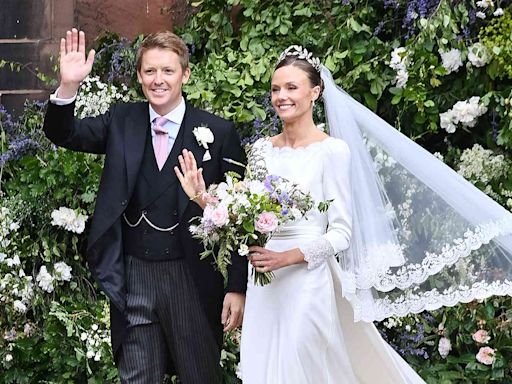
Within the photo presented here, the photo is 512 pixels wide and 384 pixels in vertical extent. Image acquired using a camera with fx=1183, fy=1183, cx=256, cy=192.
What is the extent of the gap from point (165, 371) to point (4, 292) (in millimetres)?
1847

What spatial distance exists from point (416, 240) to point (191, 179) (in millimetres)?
1084

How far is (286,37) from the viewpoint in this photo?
7.62 m

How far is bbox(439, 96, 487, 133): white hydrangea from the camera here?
22.7ft

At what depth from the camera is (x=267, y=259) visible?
5.01 m

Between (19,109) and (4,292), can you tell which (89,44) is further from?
(4,292)

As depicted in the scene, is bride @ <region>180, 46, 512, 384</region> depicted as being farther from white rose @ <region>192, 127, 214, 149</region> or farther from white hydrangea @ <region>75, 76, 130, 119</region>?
white hydrangea @ <region>75, 76, 130, 119</region>

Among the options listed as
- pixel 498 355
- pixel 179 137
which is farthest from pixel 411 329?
pixel 179 137

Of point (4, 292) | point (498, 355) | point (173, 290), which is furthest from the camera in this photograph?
point (4, 292)

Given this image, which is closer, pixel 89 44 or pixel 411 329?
pixel 411 329

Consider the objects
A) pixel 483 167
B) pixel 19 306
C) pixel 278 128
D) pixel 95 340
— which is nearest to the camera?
pixel 95 340

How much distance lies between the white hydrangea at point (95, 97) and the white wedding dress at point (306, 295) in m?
2.35

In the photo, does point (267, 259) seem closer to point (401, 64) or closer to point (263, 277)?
point (263, 277)

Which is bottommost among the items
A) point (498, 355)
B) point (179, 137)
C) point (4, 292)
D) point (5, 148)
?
point (498, 355)

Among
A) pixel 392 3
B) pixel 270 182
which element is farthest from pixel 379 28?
pixel 270 182
